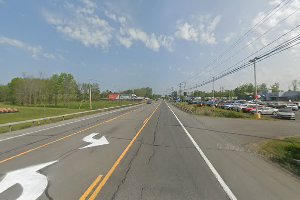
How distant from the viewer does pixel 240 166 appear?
31.8ft

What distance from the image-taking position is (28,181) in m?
7.64

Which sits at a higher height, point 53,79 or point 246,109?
point 53,79

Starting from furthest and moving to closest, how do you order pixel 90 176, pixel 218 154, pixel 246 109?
pixel 246 109
pixel 218 154
pixel 90 176

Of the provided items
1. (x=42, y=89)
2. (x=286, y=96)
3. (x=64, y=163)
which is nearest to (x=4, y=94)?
(x=42, y=89)

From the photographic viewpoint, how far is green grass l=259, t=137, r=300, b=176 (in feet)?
35.7

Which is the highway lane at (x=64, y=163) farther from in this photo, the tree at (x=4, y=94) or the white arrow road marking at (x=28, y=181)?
the tree at (x=4, y=94)

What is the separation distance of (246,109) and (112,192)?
47447 mm

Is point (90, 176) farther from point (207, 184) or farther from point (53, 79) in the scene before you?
point (53, 79)

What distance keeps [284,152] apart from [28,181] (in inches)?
470

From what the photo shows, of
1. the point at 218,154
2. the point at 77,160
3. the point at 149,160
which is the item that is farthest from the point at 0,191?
the point at 218,154

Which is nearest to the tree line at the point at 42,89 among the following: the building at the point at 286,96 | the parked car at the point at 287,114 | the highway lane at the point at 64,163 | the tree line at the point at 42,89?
the tree line at the point at 42,89

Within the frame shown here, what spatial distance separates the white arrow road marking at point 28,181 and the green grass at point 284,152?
324 inches

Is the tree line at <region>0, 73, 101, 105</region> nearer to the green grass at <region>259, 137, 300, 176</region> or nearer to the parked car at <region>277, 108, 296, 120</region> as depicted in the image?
the parked car at <region>277, 108, 296, 120</region>

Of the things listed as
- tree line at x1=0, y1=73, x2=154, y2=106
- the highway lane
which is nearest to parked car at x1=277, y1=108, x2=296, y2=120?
the highway lane
